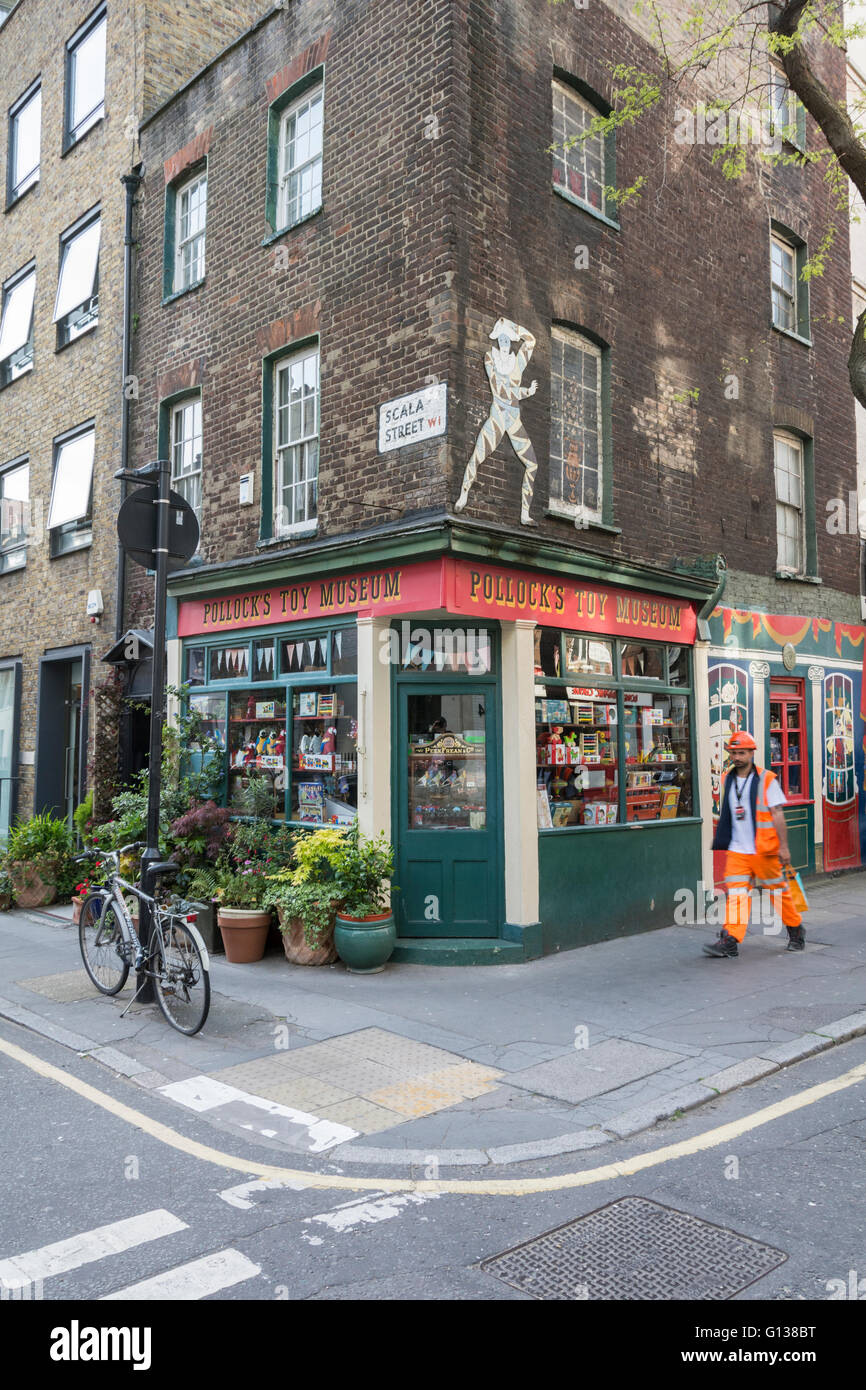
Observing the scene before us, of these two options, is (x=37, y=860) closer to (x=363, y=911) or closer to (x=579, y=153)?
(x=363, y=911)

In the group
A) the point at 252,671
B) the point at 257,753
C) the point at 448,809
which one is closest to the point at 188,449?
the point at 252,671

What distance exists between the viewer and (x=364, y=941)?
8688mm

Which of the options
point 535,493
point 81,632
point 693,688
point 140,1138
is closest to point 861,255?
point 693,688

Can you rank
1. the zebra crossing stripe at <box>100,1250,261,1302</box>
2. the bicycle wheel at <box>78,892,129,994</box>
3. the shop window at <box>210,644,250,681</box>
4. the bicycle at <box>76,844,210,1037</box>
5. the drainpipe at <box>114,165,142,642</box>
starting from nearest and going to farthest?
the zebra crossing stripe at <box>100,1250,261,1302</box>, the bicycle at <box>76,844,210,1037</box>, the bicycle wheel at <box>78,892,129,994</box>, the shop window at <box>210,644,250,681</box>, the drainpipe at <box>114,165,142,642</box>

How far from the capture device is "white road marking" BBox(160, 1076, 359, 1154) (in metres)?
5.21

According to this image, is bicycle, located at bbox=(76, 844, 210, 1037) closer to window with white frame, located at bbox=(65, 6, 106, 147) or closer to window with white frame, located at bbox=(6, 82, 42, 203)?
window with white frame, located at bbox=(65, 6, 106, 147)

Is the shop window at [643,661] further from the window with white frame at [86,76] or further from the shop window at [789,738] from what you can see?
the window with white frame at [86,76]

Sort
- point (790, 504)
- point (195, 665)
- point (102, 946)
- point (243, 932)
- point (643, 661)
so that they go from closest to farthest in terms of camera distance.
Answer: point (102, 946) < point (243, 932) < point (643, 661) < point (195, 665) < point (790, 504)

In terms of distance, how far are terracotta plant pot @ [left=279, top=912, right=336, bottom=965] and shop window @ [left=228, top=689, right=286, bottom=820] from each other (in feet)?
5.65

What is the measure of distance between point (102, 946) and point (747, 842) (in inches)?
228

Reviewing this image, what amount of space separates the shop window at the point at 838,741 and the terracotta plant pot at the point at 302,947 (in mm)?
8693

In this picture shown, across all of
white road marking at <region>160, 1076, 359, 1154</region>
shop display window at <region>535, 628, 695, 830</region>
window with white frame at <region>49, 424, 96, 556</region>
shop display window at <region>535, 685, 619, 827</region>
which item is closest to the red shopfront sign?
shop display window at <region>535, 628, 695, 830</region>

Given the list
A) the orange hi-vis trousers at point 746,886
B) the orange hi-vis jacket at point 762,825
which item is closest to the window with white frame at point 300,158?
the orange hi-vis jacket at point 762,825

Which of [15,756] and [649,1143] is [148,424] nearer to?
[15,756]
